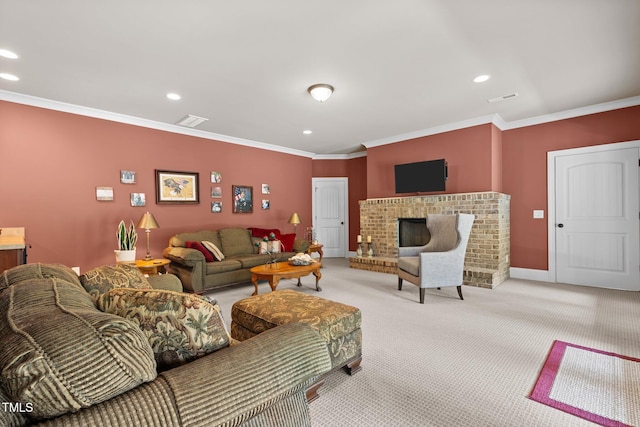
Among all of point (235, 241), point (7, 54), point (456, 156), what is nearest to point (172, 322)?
point (7, 54)

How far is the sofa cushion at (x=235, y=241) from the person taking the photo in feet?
16.9

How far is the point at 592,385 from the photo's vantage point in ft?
6.36

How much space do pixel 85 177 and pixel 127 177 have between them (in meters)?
0.50

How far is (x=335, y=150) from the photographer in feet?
23.3

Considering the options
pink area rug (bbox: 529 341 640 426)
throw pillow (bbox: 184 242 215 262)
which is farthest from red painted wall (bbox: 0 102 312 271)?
pink area rug (bbox: 529 341 640 426)

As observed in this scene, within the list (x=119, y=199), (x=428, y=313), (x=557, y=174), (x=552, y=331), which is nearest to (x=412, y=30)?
(x=428, y=313)

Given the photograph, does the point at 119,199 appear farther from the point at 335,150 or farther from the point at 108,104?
the point at 335,150

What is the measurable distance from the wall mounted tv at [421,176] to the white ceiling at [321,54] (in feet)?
3.24

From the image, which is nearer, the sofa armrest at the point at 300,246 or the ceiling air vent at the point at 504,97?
the ceiling air vent at the point at 504,97

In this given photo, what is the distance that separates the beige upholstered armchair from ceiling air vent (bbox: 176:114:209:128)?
371cm

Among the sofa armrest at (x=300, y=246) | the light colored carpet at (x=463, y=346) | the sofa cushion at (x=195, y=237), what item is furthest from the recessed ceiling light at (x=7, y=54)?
the sofa armrest at (x=300, y=246)

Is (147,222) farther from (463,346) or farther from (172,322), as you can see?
(463,346)

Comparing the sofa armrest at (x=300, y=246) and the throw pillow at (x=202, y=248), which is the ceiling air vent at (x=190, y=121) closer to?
the throw pillow at (x=202, y=248)

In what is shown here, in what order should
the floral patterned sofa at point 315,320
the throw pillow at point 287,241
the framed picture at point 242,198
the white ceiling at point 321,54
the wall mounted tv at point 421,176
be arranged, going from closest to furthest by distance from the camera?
the floral patterned sofa at point 315,320 → the white ceiling at point 321,54 → the wall mounted tv at point 421,176 → the throw pillow at point 287,241 → the framed picture at point 242,198
